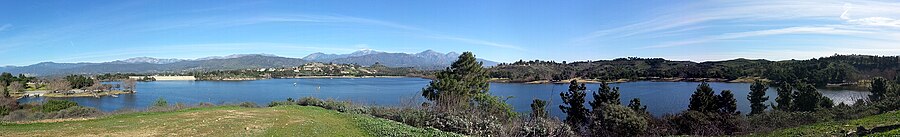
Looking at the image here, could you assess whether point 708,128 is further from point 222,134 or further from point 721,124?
point 222,134

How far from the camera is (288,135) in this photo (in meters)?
12.7

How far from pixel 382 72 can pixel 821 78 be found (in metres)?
134

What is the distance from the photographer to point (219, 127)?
45.0ft

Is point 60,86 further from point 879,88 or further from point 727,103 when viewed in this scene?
point 879,88

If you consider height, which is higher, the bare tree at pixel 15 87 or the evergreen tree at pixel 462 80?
the evergreen tree at pixel 462 80

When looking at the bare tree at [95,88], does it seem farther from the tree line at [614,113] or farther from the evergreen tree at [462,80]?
the tree line at [614,113]

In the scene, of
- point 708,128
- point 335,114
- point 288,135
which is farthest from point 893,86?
point 288,135

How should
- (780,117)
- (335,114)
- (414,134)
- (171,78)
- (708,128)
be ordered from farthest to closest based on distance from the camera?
1. (171,78)
2. (780,117)
3. (708,128)
4. (335,114)
5. (414,134)

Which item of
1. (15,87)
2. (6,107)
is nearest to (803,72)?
(6,107)

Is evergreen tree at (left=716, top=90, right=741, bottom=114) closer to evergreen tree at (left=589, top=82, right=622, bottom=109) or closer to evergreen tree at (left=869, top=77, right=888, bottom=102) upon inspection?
evergreen tree at (left=589, top=82, right=622, bottom=109)

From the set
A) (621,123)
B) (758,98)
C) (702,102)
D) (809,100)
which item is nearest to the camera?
(621,123)

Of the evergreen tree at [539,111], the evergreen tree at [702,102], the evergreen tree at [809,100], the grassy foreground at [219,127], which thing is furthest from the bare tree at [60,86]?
the evergreen tree at [809,100]

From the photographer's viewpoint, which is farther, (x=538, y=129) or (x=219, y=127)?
(x=538, y=129)

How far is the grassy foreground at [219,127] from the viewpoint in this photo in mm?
12465
